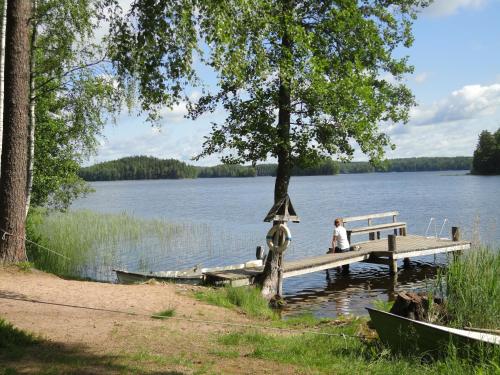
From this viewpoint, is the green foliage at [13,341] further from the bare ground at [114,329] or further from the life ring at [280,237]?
the life ring at [280,237]

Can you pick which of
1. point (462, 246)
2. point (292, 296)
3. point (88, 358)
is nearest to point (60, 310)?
point (88, 358)

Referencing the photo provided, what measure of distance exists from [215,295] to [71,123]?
922 centimetres

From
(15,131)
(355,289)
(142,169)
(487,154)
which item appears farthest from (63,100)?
(142,169)

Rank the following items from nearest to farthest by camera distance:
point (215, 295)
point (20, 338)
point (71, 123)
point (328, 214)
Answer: point (20, 338), point (215, 295), point (71, 123), point (328, 214)

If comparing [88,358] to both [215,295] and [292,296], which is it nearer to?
[215,295]

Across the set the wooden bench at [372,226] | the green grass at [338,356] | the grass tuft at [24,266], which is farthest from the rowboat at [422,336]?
the wooden bench at [372,226]

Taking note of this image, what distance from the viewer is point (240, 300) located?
12664mm

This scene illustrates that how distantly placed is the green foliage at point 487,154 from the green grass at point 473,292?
3847 inches

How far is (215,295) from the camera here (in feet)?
41.9

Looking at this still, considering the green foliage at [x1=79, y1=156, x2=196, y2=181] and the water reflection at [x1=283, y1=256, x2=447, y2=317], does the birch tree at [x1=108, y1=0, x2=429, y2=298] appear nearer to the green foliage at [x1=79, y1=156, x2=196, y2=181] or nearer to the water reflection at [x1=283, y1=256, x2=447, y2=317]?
the water reflection at [x1=283, y1=256, x2=447, y2=317]

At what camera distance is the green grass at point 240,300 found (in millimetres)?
12195

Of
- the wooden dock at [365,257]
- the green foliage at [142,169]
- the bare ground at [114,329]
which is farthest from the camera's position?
the green foliage at [142,169]

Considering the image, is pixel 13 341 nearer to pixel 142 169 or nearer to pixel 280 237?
pixel 280 237

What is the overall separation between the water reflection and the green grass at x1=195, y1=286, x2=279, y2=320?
53.1 inches
